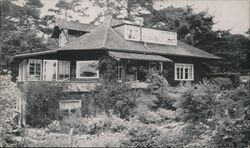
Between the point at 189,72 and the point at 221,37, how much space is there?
450 inches

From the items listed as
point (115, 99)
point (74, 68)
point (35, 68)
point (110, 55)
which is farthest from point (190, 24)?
point (115, 99)

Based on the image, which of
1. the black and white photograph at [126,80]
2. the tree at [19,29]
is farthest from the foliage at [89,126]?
the tree at [19,29]

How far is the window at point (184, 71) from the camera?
3155 centimetres

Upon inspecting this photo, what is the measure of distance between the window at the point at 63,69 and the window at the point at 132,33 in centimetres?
592

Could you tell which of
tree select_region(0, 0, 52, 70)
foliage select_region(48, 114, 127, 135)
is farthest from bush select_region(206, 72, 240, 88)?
tree select_region(0, 0, 52, 70)

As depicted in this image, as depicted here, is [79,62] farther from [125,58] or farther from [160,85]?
[160,85]

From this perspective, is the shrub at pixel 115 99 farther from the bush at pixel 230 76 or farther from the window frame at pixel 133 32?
the bush at pixel 230 76

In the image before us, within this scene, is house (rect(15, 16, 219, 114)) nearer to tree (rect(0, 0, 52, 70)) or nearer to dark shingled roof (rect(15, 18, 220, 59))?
dark shingled roof (rect(15, 18, 220, 59))

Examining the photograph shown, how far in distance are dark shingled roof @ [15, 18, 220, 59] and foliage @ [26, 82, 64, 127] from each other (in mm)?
6140

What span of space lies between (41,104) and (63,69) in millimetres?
8064

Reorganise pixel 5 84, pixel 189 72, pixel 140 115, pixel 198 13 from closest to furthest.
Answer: pixel 5 84 → pixel 140 115 → pixel 189 72 → pixel 198 13

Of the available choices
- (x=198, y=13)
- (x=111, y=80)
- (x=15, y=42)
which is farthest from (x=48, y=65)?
(x=198, y=13)

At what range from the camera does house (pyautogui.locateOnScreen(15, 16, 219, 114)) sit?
81.9 ft

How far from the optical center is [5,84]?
15.2 meters
